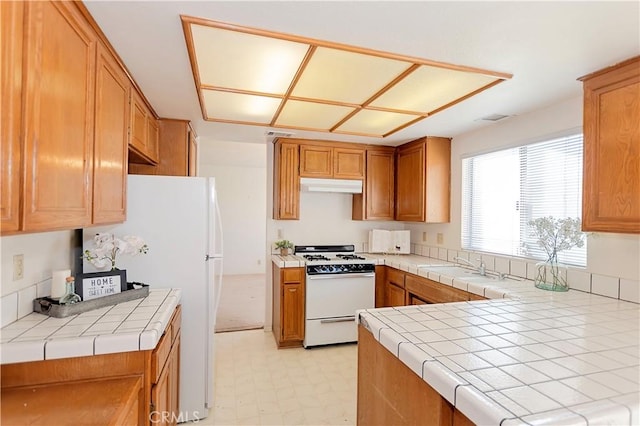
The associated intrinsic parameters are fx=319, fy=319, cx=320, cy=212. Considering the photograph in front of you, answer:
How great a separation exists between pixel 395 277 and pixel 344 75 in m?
2.13

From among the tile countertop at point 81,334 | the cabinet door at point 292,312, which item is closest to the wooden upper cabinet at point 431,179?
the cabinet door at point 292,312

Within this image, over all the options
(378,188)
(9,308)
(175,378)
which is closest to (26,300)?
(9,308)

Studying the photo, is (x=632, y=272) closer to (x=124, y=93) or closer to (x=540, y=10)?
(x=540, y=10)

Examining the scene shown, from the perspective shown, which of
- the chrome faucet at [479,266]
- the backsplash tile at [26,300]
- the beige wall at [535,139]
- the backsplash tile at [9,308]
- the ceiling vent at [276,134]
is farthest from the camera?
the ceiling vent at [276,134]

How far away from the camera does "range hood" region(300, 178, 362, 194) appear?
3588 millimetres

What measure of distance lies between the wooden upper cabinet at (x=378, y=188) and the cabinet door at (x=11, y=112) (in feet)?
10.6

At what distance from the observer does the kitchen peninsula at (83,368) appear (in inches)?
42.9

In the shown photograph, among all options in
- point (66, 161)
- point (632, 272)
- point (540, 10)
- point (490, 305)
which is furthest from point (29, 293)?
point (632, 272)

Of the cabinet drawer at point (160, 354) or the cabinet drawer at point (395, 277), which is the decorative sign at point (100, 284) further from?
the cabinet drawer at point (395, 277)

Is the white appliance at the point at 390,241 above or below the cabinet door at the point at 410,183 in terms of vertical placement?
below

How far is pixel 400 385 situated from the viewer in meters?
1.24

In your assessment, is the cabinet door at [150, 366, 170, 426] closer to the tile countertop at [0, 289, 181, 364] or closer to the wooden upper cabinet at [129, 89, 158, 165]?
the tile countertop at [0, 289, 181, 364]

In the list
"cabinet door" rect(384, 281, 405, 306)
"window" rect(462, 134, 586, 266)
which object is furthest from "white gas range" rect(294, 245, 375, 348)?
"window" rect(462, 134, 586, 266)

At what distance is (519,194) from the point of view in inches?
107
